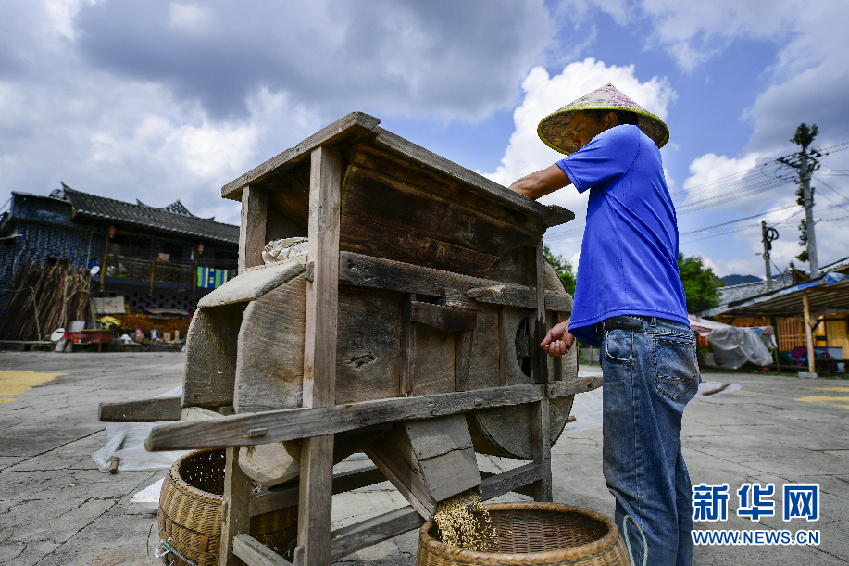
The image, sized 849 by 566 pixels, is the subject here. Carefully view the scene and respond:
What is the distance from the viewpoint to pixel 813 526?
273 centimetres

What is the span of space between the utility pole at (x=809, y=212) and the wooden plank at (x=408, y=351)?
22.4 metres

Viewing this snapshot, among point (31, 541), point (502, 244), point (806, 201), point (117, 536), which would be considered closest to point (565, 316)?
point (502, 244)

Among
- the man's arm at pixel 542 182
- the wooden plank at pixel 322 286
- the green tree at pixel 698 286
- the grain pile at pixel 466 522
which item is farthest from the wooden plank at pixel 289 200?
the green tree at pixel 698 286

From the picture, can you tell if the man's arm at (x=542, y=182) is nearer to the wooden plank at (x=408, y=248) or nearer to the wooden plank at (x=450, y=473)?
the wooden plank at (x=408, y=248)

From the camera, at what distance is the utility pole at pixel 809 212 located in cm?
1827

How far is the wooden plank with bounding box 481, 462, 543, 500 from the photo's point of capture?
2078 mm

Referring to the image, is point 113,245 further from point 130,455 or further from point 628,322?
point 628,322

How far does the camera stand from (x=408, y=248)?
1864 millimetres

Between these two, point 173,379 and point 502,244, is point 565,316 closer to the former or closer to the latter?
point 502,244

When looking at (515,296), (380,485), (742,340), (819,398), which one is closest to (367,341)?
(515,296)

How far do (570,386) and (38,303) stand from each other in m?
22.6

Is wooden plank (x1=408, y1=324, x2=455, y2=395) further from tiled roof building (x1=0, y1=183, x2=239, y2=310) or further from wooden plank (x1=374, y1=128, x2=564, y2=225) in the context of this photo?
tiled roof building (x1=0, y1=183, x2=239, y2=310)

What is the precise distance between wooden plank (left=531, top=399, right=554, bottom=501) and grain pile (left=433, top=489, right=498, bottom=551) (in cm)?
54

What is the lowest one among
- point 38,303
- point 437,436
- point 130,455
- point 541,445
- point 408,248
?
point 130,455
